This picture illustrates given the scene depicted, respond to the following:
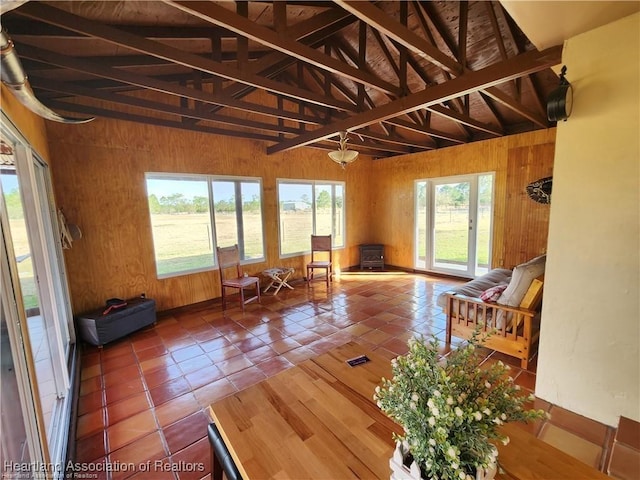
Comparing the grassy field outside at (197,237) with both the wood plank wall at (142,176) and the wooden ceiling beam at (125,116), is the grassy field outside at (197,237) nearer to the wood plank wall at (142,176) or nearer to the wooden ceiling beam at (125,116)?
the wood plank wall at (142,176)

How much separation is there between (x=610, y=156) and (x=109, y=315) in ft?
14.6

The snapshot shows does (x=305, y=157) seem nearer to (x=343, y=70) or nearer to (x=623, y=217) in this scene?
(x=343, y=70)

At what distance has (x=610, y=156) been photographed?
1589 mm

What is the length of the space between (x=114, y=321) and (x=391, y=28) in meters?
3.76

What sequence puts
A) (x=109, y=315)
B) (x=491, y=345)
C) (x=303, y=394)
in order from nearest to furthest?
(x=303, y=394), (x=491, y=345), (x=109, y=315)

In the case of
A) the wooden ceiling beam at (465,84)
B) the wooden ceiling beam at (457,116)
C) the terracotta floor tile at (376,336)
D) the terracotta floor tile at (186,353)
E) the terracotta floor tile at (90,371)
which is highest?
the wooden ceiling beam at (457,116)

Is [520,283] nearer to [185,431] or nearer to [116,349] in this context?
[185,431]

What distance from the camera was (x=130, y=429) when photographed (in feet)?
6.09

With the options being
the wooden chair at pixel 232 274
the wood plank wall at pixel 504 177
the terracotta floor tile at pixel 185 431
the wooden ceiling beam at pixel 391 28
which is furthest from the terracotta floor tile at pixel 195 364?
the wood plank wall at pixel 504 177

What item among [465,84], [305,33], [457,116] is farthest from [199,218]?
[457,116]

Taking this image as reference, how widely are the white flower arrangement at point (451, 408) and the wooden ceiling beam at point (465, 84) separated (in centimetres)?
222

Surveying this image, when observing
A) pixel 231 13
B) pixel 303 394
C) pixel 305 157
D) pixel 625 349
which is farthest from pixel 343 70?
pixel 305 157

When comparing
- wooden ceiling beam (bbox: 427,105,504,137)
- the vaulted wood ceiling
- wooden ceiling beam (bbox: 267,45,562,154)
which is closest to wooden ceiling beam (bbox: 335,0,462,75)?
the vaulted wood ceiling

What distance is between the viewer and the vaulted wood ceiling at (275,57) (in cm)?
181
